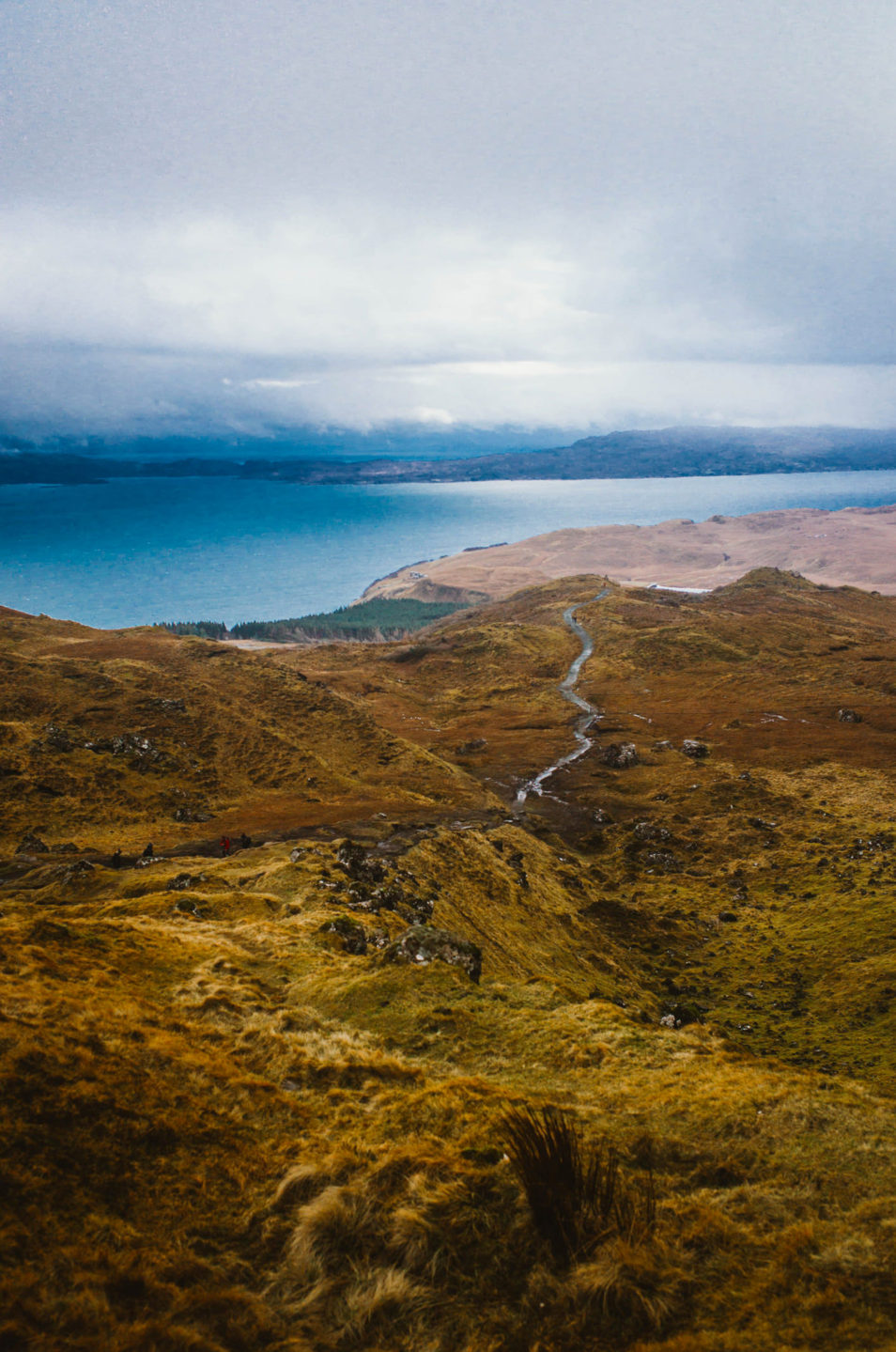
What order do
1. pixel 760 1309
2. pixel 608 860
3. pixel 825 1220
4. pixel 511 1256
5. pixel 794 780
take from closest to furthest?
pixel 760 1309 < pixel 511 1256 < pixel 825 1220 < pixel 608 860 < pixel 794 780

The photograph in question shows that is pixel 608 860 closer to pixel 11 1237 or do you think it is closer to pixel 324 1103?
pixel 324 1103

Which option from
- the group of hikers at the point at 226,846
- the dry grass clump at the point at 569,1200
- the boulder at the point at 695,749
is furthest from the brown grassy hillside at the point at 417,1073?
the boulder at the point at 695,749

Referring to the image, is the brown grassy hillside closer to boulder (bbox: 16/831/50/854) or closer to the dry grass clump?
the dry grass clump

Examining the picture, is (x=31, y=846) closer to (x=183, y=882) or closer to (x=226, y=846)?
(x=226, y=846)

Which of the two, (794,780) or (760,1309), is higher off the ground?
(760,1309)

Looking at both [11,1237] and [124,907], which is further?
[124,907]

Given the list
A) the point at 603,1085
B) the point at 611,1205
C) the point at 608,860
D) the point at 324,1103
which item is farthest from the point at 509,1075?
the point at 608,860
